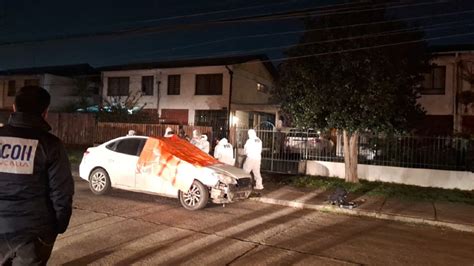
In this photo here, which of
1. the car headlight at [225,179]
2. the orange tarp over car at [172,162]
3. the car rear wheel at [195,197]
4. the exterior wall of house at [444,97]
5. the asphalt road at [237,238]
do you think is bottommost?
the asphalt road at [237,238]

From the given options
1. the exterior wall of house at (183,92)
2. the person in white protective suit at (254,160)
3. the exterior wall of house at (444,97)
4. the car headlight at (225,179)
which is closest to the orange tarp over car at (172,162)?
the car headlight at (225,179)

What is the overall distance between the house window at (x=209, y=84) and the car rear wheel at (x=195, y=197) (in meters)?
18.3

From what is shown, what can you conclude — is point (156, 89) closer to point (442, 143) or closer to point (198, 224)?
point (442, 143)

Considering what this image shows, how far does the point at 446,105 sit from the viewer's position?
2128 centimetres

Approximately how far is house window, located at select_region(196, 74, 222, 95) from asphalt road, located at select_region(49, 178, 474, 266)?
17.8 m

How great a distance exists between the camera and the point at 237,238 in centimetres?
724

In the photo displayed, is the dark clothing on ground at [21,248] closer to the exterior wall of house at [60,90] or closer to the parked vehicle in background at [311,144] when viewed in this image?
the parked vehicle in background at [311,144]

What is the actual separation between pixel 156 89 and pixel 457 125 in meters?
18.2

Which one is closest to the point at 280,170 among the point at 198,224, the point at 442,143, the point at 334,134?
the point at 334,134

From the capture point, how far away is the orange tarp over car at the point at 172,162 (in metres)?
9.52

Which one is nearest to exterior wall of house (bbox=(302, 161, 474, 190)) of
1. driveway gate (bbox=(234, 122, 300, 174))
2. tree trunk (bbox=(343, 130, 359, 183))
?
driveway gate (bbox=(234, 122, 300, 174))

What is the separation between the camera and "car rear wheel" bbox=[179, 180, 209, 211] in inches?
368

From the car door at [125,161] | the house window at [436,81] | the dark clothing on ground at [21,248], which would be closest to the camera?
the dark clothing on ground at [21,248]

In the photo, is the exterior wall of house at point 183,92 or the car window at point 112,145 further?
the exterior wall of house at point 183,92
